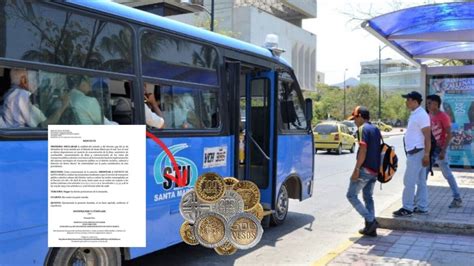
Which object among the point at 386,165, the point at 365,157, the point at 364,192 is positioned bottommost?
the point at 364,192

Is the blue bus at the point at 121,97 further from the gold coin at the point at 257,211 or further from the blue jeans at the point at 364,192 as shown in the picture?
the gold coin at the point at 257,211

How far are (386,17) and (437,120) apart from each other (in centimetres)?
199

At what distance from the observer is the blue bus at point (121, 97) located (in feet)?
Answer: 12.0

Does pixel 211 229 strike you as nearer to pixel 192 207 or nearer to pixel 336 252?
pixel 192 207

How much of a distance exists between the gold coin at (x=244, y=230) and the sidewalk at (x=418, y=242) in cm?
441

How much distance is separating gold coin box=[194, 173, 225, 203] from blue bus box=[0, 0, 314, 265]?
2.42m

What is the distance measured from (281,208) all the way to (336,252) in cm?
171

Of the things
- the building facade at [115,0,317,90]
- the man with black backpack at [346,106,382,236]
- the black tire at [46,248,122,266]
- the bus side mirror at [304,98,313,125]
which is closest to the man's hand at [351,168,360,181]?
the man with black backpack at [346,106,382,236]

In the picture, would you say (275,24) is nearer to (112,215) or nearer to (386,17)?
(386,17)

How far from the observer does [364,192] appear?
7062 mm

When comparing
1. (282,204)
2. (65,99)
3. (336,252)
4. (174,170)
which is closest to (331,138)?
(282,204)

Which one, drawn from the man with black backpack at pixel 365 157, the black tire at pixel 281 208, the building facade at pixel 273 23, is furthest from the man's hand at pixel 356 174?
the building facade at pixel 273 23

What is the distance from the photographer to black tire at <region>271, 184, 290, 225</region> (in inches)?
302

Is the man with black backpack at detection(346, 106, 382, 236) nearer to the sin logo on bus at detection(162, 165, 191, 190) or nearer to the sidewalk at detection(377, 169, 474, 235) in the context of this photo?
the sidewalk at detection(377, 169, 474, 235)
